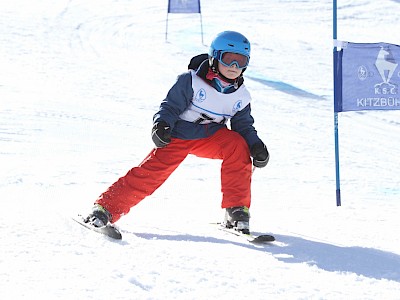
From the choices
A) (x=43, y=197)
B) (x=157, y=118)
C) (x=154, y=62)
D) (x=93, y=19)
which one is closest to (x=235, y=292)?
(x=157, y=118)

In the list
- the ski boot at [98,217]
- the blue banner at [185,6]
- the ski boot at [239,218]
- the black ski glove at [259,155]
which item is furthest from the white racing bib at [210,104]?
the blue banner at [185,6]

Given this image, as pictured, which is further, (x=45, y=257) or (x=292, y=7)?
(x=292, y=7)

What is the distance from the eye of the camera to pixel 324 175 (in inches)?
244

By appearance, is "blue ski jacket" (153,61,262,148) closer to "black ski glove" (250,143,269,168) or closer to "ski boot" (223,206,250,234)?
"black ski glove" (250,143,269,168)

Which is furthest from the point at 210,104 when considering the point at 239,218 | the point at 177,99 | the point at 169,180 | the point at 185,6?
the point at 185,6

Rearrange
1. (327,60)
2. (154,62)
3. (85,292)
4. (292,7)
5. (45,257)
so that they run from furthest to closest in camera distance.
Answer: (292,7), (327,60), (154,62), (45,257), (85,292)

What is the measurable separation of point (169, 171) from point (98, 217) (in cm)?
50

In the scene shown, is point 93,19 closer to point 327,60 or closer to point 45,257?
point 327,60

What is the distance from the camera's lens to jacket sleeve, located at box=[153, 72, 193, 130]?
3.80 metres

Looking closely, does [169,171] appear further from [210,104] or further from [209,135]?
[210,104]

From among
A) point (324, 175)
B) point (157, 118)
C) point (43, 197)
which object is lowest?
point (324, 175)

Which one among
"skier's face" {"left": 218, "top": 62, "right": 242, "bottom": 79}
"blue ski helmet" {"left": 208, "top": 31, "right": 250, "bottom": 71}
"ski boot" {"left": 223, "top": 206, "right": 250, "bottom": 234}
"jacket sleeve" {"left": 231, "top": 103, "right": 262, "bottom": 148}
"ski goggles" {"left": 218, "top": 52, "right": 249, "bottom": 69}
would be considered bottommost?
"ski boot" {"left": 223, "top": 206, "right": 250, "bottom": 234}

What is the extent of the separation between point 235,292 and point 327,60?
11.2 meters

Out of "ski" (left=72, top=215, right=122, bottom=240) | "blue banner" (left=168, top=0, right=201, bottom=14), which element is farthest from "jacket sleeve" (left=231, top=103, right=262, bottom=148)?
"blue banner" (left=168, top=0, right=201, bottom=14)
